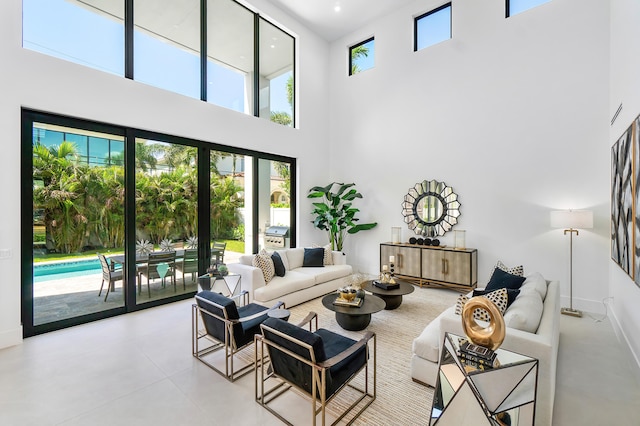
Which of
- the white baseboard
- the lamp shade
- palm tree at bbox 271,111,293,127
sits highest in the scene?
palm tree at bbox 271,111,293,127

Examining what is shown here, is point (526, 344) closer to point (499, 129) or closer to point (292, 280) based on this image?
point (292, 280)

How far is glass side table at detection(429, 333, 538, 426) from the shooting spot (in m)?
1.32

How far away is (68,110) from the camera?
12.6ft

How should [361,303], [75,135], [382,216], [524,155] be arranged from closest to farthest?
1. [361,303]
2. [75,135]
3. [524,155]
4. [382,216]

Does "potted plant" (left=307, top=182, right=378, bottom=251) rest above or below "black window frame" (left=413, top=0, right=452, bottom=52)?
below

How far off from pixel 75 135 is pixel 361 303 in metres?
4.39

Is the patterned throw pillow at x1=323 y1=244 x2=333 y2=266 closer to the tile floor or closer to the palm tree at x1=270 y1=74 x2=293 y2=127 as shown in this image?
the tile floor

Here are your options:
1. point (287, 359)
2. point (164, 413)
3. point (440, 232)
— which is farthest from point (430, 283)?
point (164, 413)

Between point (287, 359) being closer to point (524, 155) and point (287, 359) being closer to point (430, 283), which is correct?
point (430, 283)

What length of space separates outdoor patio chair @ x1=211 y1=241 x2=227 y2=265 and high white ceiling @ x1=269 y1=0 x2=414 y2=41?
5220 mm

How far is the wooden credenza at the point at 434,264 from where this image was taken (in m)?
5.40

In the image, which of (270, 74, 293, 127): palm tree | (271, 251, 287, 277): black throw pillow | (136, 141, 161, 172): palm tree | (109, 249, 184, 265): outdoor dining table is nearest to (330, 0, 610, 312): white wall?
(270, 74, 293, 127): palm tree

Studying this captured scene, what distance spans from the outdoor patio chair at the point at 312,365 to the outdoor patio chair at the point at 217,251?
338 cm

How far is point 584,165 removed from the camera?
4.65 meters
